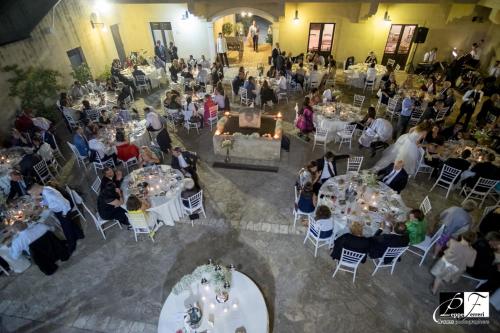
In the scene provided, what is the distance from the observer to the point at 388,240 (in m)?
5.13

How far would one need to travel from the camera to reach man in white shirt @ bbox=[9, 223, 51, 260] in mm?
5430

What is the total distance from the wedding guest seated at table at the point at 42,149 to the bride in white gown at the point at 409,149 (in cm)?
928

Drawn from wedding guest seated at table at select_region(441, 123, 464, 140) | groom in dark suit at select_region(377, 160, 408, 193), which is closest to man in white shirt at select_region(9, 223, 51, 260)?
groom in dark suit at select_region(377, 160, 408, 193)

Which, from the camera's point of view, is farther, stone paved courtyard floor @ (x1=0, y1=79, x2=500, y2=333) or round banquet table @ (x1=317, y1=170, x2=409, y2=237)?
round banquet table @ (x1=317, y1=170, x2=409, y2=237)

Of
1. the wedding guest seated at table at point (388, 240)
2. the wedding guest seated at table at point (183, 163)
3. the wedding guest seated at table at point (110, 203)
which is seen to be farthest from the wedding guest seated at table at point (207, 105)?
the wedding guest seated at table at point (388, 240)

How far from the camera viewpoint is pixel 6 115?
948 centimetres

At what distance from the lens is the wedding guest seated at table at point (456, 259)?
4.86 m

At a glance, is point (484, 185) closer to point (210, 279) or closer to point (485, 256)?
point (485, 256)

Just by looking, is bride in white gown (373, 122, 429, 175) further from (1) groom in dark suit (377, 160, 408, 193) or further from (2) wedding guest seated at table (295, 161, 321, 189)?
(2) wedding guest seated at table (295, 161, 321, 189)

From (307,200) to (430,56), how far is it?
12.8 meters

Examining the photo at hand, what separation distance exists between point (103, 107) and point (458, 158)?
1145 cm

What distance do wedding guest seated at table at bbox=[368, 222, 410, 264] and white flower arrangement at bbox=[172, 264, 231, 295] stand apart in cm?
270
